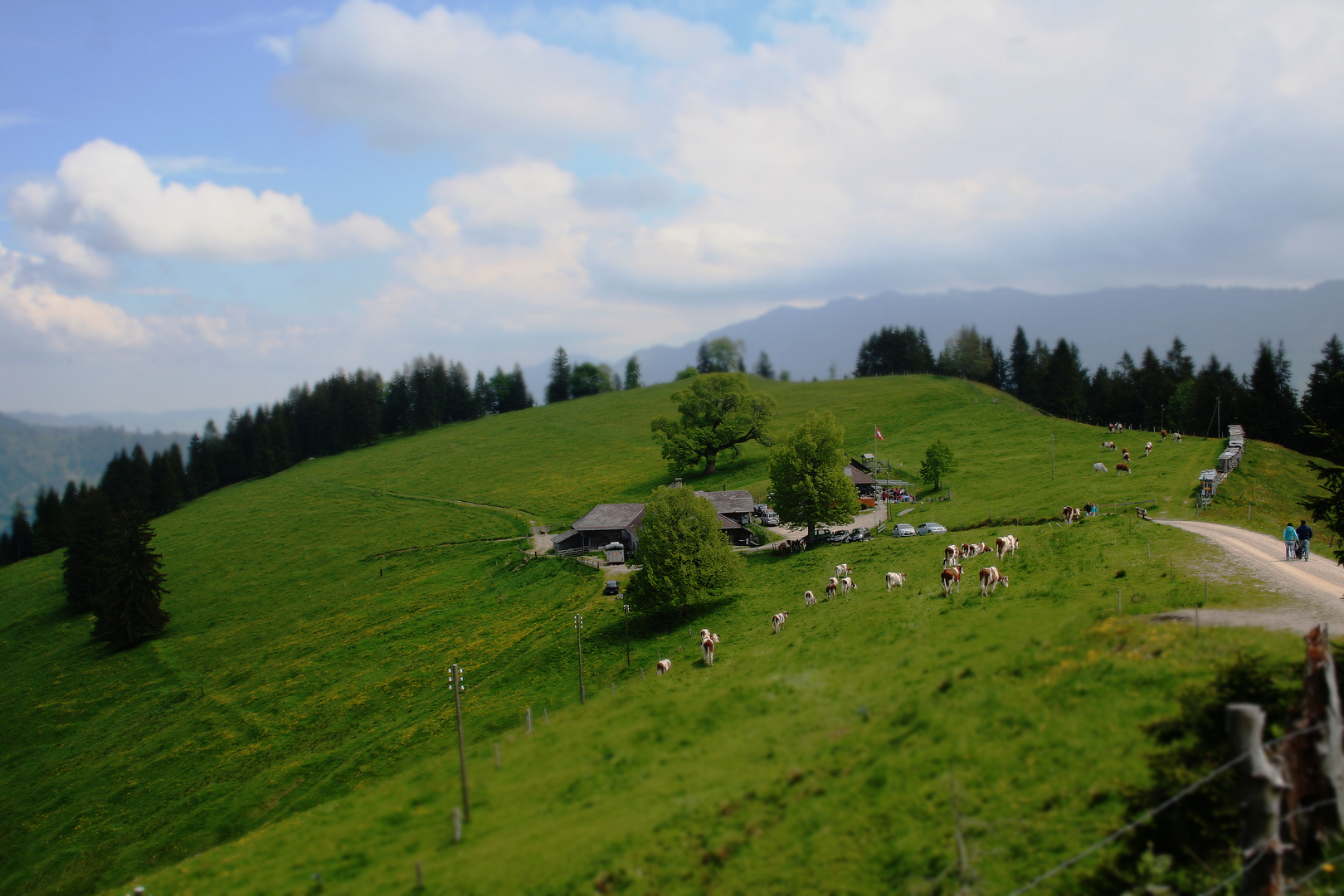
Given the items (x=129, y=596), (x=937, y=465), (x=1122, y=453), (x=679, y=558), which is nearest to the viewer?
(x=679, y=558)

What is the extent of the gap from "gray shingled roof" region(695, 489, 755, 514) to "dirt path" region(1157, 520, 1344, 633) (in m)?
Result: 38.6

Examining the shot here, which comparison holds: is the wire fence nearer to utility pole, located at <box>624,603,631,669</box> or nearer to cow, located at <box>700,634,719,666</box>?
cow, located at <box>700,634,719,666</box>

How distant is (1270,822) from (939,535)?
40.6 m

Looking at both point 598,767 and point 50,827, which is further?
point 50,827

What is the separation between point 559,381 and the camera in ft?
556

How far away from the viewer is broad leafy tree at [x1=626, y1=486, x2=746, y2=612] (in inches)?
1854

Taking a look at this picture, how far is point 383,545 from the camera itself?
3317 inches

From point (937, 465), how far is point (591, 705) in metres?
50.6

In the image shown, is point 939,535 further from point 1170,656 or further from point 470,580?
point 470,580

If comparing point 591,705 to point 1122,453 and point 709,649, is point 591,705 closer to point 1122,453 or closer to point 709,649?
point 709,649

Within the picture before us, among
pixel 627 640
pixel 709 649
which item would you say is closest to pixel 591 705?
pixel 709 649

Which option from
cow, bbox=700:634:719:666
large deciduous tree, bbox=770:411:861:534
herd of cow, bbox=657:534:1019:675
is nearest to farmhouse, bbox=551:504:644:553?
large deciduous tree, bbox=770:411:861:534

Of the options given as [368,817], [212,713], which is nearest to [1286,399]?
[368,817]

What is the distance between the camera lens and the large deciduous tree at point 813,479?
187 ft
